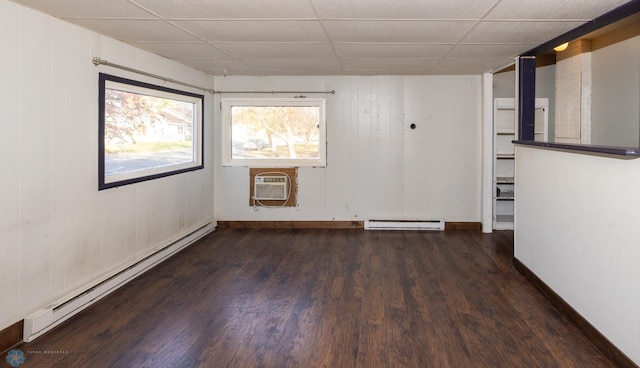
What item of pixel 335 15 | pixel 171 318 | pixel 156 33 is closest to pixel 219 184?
pixel 156 33

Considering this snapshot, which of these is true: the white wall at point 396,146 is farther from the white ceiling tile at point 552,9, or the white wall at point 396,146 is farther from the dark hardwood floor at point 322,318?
the white ceiling tile at point 552,9

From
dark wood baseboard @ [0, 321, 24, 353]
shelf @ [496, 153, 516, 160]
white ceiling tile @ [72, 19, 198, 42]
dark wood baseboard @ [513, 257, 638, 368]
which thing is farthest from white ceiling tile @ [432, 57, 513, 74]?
dark wood baseboard @ [0, 321, 24, 353]

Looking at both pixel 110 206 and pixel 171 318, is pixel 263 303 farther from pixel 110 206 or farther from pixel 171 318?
pixel 110 206

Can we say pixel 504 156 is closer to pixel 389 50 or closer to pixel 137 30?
pixel 389 50

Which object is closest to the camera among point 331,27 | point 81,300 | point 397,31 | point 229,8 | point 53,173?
point 229,8

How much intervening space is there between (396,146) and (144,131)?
3443mm

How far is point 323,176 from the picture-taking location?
6434 millimetres

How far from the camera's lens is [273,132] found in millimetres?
6500

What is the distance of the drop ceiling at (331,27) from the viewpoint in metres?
2.91

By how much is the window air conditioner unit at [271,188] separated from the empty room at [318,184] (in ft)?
0.11

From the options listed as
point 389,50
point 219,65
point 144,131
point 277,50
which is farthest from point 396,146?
point 144,131

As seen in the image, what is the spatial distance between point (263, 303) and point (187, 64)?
A: 3.17 meters

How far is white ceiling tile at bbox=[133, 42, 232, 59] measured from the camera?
414 cm

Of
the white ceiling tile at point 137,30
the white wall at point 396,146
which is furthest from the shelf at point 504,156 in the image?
the white ceiling tile at point 137,30
